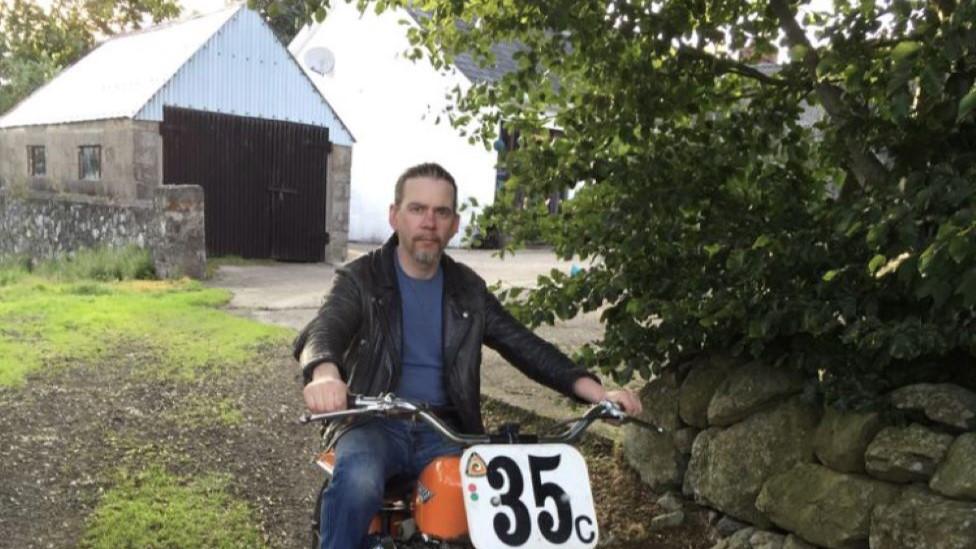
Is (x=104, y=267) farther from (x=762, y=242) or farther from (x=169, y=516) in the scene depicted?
(x=762, y=242)

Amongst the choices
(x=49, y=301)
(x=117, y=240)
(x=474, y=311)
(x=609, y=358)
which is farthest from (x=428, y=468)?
(x=117, y=240)

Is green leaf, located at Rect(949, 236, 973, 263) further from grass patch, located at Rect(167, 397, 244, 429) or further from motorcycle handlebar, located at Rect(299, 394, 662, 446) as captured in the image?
grass patch, located at Rect(167, 397, 244, 429)

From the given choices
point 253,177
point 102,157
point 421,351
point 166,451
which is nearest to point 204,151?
point 253,177

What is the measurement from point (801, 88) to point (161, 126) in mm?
11946

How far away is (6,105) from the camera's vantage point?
3425cm

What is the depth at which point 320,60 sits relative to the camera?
2227 centimetres

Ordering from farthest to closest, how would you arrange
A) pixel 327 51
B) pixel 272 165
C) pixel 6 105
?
pixel 6 105
pixel 327 51
pixel 272 165

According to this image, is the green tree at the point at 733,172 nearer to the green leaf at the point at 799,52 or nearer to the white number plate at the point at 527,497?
the green leaf at the point at 799,52

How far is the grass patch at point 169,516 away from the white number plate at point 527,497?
6.35 ft

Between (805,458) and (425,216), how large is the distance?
6.90 feet

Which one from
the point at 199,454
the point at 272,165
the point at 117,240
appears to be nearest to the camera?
the point at 199,454

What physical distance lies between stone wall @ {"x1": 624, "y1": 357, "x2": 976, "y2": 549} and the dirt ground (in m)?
0.28

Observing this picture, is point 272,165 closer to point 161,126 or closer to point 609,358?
point 161,126

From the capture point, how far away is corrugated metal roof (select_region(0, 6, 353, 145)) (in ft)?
46.2
